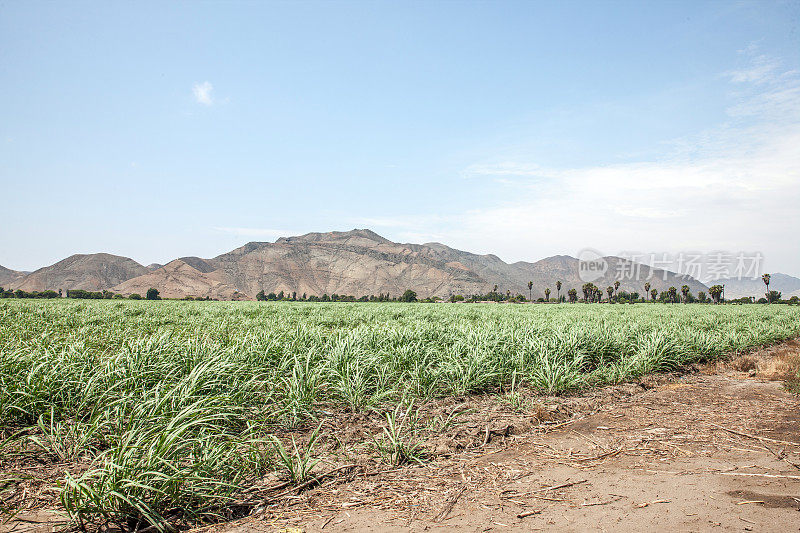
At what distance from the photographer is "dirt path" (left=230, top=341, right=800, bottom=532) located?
2.45m

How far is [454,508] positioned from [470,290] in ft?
511

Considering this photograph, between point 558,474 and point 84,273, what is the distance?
221 metres

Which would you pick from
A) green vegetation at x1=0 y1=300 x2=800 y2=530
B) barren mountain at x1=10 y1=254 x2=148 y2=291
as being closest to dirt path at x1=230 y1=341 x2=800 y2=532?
green vegetation at x1=0 y1=300 x2=800 y2=530

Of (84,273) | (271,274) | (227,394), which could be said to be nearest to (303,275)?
(271,274)

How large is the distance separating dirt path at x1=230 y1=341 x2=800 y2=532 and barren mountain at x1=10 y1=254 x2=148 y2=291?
20104 centimetres

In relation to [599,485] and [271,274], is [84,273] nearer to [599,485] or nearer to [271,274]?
[271,274]

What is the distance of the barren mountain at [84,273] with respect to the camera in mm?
172125

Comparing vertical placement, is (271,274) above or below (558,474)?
above

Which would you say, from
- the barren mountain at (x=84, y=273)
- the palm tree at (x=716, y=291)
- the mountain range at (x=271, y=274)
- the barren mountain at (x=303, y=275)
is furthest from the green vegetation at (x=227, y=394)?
the barren mountain at (x=84, y=273)

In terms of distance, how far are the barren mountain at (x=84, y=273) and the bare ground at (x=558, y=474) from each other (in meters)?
201

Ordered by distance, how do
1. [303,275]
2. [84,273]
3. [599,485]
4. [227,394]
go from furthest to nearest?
[84,273]
[303,275]
[227,394]
[599,485]

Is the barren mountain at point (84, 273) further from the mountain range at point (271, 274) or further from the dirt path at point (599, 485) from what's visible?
the dirt path at point (599, 485)

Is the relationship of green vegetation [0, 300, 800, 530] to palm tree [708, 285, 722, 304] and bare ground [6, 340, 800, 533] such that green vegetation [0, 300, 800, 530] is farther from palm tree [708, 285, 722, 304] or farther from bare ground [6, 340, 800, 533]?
palm tree [708, 285, 722, 304]

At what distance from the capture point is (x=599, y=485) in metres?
2.94
